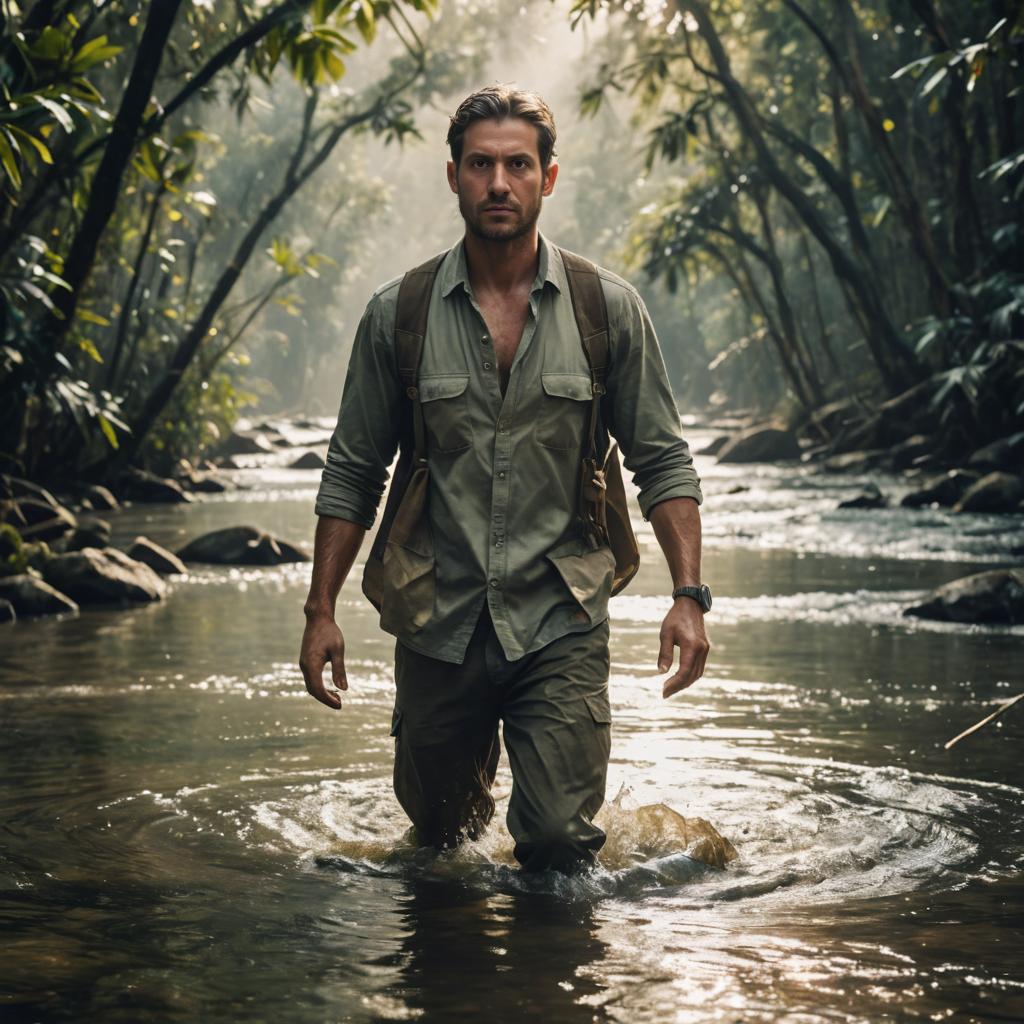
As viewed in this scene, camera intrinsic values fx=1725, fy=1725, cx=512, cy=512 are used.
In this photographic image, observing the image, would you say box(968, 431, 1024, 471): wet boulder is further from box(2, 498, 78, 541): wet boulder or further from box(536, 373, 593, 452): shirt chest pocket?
box(536, 373, 593, 452): shirt chest pocket

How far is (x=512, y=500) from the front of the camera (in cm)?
451

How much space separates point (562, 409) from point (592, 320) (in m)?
0.27

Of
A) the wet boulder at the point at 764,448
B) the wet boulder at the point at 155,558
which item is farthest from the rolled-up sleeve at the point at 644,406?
the wet boulder at the point at 764,448

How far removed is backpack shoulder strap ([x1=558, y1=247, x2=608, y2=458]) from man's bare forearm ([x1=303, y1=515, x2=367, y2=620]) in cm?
70

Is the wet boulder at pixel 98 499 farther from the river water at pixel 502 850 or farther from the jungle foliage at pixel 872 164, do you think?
the river water at pixel 502 850

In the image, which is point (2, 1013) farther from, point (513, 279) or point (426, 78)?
point (426, 78)

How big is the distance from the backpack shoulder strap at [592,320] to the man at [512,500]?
0.07 feet

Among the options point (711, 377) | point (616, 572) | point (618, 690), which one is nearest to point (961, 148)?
point (618, 690)

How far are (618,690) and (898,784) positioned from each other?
2432 mm

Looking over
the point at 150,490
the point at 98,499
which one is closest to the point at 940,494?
the point at 98,499

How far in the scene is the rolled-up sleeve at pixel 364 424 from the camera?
15.2 ft

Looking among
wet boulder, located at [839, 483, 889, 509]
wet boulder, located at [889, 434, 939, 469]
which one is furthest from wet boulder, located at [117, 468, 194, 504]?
wet boulder, located at [889, 434, 939, 469]

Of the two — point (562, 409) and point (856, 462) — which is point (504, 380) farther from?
point (856, 462)

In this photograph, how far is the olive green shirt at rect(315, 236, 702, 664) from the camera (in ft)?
14.8
